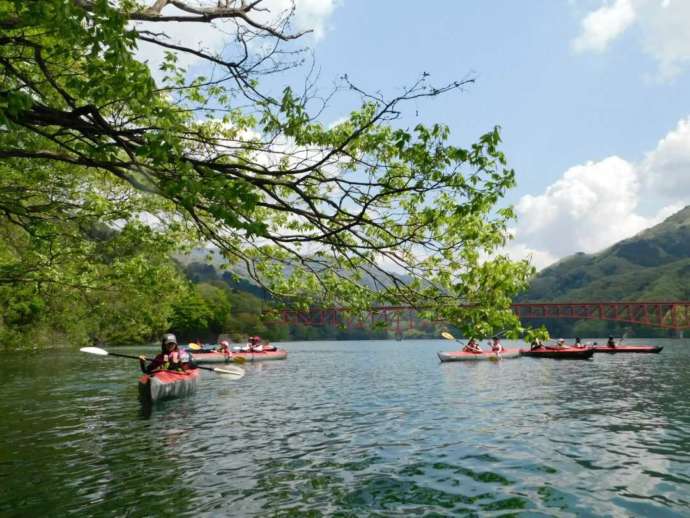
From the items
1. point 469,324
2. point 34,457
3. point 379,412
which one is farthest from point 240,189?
point 379,412

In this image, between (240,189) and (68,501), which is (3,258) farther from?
(240,189)

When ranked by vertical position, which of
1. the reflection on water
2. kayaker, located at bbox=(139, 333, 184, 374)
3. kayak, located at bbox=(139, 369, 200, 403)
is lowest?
the reflection on water

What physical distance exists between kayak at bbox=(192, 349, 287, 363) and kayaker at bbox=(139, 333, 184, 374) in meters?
20.0

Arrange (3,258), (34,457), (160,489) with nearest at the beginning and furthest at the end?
(160,489)
(34,457)
(3,258)

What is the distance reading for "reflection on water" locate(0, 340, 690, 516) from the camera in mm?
9398

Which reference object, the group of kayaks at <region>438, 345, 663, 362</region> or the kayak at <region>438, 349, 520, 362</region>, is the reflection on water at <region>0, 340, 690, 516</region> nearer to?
the kayak at <region>438, 349, 520, 362</region>

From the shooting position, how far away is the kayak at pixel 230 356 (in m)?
49.1

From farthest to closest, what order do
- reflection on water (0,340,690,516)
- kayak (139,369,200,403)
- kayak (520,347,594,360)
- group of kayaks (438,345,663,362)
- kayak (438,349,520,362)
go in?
1. kayak (520,347,594,360)
2. group of kayaks (438,345,663,362)
3. kayak (438,349,520,362)
4. kayak (139,369,200,403)
5. reflection on water (0,340,690,516)

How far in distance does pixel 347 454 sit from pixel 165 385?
11209mm

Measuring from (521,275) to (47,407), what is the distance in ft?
64.6

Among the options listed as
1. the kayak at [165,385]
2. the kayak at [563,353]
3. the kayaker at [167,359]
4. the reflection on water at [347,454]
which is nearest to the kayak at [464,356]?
the kayak at [563,353]

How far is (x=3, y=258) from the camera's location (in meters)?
19.8

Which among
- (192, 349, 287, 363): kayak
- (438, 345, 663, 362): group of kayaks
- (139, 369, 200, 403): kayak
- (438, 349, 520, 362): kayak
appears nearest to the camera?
(139, 369, 200, 403): kayak

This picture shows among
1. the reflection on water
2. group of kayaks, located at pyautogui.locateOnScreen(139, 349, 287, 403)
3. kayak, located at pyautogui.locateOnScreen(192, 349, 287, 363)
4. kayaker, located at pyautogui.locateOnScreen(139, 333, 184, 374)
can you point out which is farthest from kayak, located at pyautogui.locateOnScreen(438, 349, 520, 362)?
kayaker, located at pyautogui.locateOnScreen(139, 333, 184, 374)
